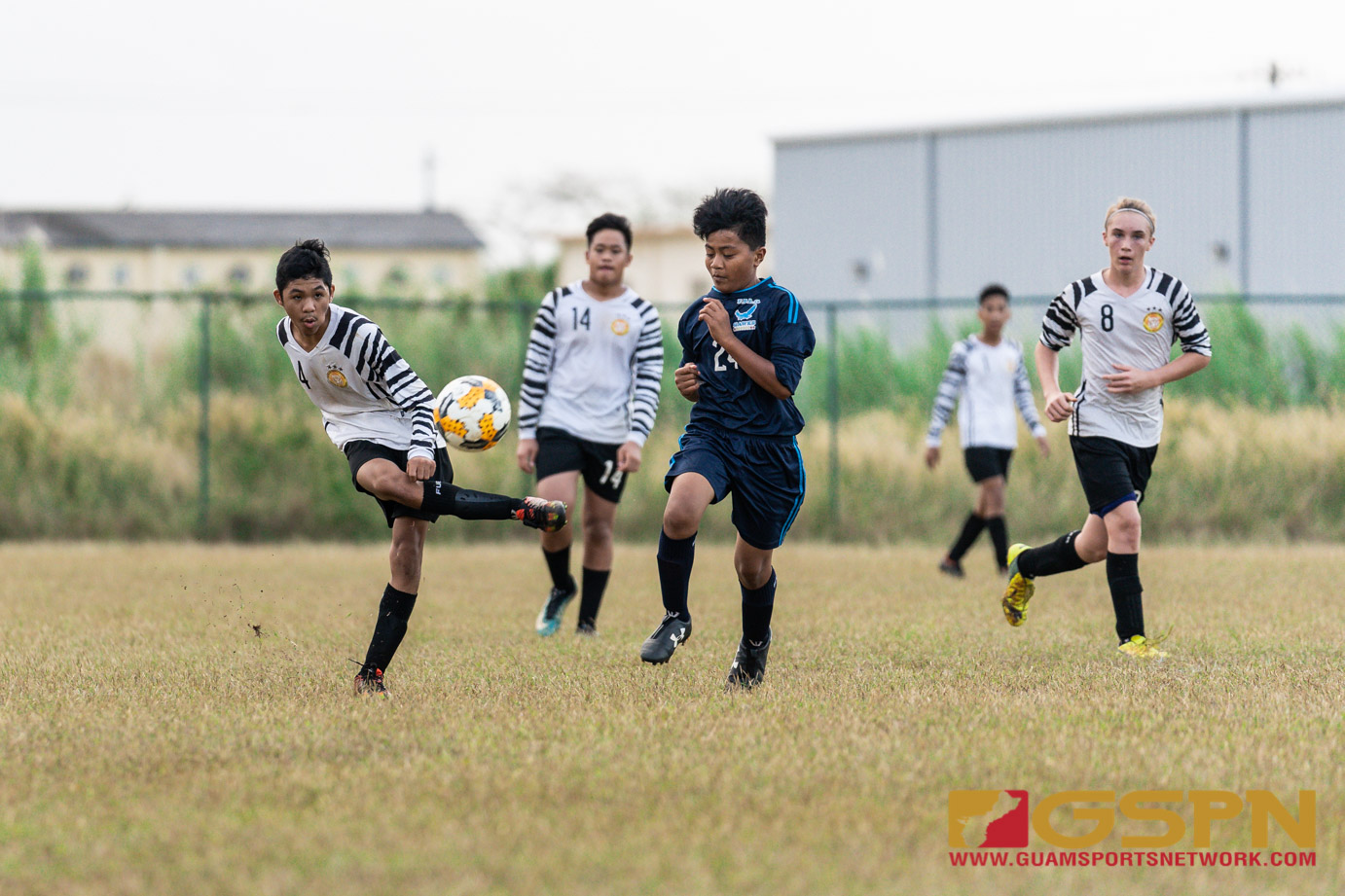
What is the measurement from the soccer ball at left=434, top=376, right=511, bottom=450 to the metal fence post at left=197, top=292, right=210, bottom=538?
8.77m

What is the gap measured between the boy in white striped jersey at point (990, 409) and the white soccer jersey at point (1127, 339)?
3996mm

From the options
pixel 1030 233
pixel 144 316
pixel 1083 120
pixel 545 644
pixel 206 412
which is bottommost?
pixel 545 644

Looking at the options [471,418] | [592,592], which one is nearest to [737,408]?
[471,418]

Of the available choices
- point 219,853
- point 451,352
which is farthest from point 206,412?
point 219,853

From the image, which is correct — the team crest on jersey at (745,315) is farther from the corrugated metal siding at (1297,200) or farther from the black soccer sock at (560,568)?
the corrugated metal siding at (1297,200)

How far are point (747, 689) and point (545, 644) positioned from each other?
1.90 m

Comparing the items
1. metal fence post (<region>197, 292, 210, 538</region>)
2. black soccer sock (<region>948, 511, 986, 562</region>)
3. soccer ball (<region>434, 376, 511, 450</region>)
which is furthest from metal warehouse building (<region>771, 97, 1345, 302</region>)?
soccer ball (<region>434, 376, 511, 450</region>)

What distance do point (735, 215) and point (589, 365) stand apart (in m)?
2.50

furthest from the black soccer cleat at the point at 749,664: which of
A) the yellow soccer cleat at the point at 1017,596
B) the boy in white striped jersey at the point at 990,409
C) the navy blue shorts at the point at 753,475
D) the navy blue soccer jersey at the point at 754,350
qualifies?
the boy in white striped jersey at the point at 990,409

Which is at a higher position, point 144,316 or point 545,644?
point 144,316

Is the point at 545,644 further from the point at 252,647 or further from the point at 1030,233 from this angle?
the point at 1030,233

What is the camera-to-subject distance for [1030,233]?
2697 centimetres

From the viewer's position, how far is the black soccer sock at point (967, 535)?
11.1 meters

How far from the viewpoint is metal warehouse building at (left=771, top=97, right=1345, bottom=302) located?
24.1m
